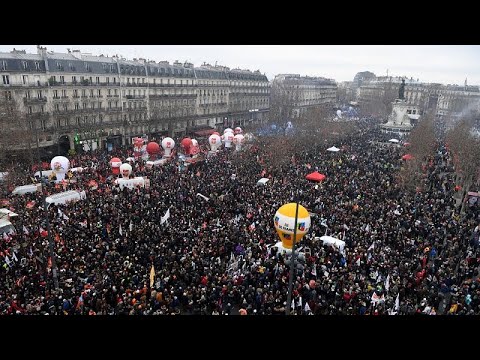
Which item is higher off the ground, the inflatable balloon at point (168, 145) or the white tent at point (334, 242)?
the inflatable balloon at point (168, 145)

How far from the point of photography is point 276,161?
3259 centimetres

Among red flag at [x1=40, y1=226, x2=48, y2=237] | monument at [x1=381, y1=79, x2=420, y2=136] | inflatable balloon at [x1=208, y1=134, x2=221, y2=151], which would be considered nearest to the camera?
red flag at [x1=40, y1=226, x2=48, y2=237]

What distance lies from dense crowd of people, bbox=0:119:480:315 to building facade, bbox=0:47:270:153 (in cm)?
1363

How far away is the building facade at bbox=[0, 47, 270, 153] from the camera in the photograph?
38.7 metres

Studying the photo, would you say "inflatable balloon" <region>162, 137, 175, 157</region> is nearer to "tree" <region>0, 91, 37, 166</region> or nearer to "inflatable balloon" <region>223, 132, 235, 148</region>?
"inflatable balloon" <region>223, 132, 235, 148</region>

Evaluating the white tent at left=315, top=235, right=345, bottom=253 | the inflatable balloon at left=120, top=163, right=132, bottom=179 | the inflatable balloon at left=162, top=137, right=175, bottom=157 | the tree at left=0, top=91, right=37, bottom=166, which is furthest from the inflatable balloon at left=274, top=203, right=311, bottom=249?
the tree at left=0, top=91, right=37, bottom=166

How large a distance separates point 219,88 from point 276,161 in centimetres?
3819

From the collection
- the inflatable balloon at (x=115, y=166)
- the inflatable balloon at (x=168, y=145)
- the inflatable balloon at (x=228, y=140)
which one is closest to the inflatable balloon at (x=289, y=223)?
the inflatable balloon at (x=115, y=166)

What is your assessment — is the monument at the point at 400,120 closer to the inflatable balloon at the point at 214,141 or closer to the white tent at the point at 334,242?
the inflatable balloon at the point at 214,141

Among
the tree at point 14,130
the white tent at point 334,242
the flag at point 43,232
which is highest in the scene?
the tree at point 14,130

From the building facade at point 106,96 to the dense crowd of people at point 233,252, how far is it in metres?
13.6

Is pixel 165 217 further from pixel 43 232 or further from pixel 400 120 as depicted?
pixel 400 120

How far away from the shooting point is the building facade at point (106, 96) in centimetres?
3869
